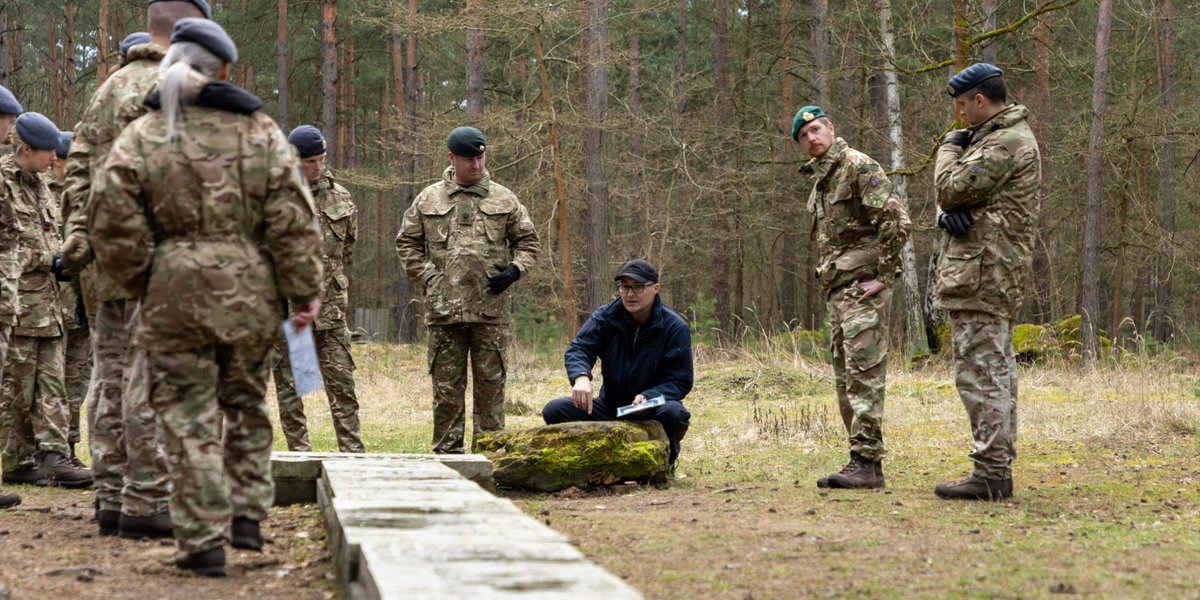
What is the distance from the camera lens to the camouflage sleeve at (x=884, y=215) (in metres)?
6.57

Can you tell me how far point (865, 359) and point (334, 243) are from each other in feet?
12.4

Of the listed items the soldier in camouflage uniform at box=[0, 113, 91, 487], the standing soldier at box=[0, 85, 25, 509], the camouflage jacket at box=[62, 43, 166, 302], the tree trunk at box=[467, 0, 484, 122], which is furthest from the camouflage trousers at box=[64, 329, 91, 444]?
the tree trunk at box=[467, 0, 484, 122]

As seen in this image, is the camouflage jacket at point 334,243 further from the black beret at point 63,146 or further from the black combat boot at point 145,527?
the black combat boot at point 145,527

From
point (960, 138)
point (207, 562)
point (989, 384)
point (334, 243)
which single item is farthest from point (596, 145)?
point (207, 562)

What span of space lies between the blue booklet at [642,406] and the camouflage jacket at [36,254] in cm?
363

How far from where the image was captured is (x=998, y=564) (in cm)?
446

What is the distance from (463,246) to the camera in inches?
302

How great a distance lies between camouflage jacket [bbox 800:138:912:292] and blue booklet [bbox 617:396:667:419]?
127 centimetres

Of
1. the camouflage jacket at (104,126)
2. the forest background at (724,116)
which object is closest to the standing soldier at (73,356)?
the camouflage jacket at (104,126)

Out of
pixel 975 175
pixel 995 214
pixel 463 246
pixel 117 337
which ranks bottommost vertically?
pixel 117 337

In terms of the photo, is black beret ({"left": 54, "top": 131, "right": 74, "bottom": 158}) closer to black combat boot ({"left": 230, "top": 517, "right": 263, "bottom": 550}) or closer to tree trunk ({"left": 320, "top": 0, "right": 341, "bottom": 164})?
black combat boot ({"left": 230, "top": 517, "right": 263, "bottom": 550})

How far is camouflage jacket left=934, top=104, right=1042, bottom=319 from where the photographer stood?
242 inches

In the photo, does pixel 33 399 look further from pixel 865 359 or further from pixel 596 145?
pixel 596 145

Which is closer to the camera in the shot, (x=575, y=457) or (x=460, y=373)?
(x=575, y=457)
